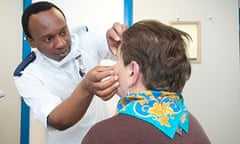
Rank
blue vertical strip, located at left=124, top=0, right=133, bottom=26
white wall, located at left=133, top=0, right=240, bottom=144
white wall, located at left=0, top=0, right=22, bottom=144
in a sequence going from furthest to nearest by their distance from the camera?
white wall, located at left=133, top=0, right=240, bottom=144 < white wall, located at left=0, top=0, right=22, bottom=144 < blue vertical strip, located at left=124, top=0, right=133, bottom=26

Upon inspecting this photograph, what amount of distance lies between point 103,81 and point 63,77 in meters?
0.42

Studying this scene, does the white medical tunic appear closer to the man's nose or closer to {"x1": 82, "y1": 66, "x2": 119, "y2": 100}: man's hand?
the man's nose

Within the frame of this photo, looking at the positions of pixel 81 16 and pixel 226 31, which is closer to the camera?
pixel 81 16

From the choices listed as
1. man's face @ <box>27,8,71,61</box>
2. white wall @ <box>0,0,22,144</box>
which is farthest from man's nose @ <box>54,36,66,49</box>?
white wall @ <box>0,0,22,144</box>

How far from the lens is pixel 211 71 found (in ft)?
9.60

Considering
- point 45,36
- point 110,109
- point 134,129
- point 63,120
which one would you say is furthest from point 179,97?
point 110,109

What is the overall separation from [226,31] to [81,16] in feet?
6.75

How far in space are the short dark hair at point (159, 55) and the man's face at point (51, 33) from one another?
0.41 metres

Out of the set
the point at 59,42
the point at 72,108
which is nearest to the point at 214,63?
the point at 59,42

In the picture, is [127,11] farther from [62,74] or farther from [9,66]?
[9,66]

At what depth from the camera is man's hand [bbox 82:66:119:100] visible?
2.69 ft

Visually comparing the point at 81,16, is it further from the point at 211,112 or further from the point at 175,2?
the point at 211,112

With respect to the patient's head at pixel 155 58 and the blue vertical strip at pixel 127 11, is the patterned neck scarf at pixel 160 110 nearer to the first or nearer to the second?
the patient's head at pixel 155 58

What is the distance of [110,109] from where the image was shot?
1597mm
